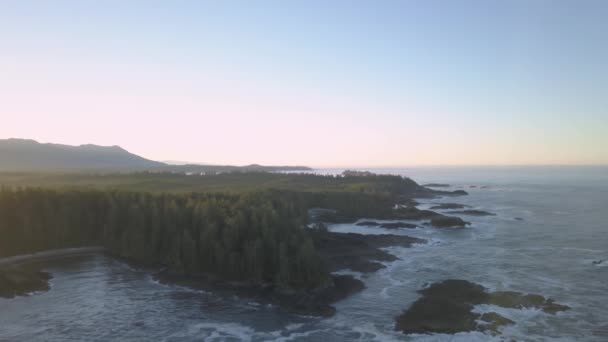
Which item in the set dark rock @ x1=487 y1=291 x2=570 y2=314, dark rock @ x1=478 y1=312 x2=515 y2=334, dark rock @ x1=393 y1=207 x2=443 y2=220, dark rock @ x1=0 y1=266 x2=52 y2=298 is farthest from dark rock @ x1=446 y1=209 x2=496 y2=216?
dark rock @ x1=0 y1=266 x2=52 y2=298

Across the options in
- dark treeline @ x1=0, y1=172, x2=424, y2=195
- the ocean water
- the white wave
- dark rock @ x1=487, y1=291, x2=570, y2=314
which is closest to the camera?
the white wave

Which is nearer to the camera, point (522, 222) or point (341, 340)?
point (341, 340)

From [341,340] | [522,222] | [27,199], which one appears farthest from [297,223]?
[522,222]

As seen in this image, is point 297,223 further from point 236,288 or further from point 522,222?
point 522,222

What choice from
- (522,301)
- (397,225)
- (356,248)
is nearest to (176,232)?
(356,248)

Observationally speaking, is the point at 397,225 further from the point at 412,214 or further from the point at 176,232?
the point at 176,232

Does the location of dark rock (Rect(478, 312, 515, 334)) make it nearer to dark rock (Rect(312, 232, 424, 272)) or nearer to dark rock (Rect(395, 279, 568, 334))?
dark rock (Rect(395, 279, 568, 334))
